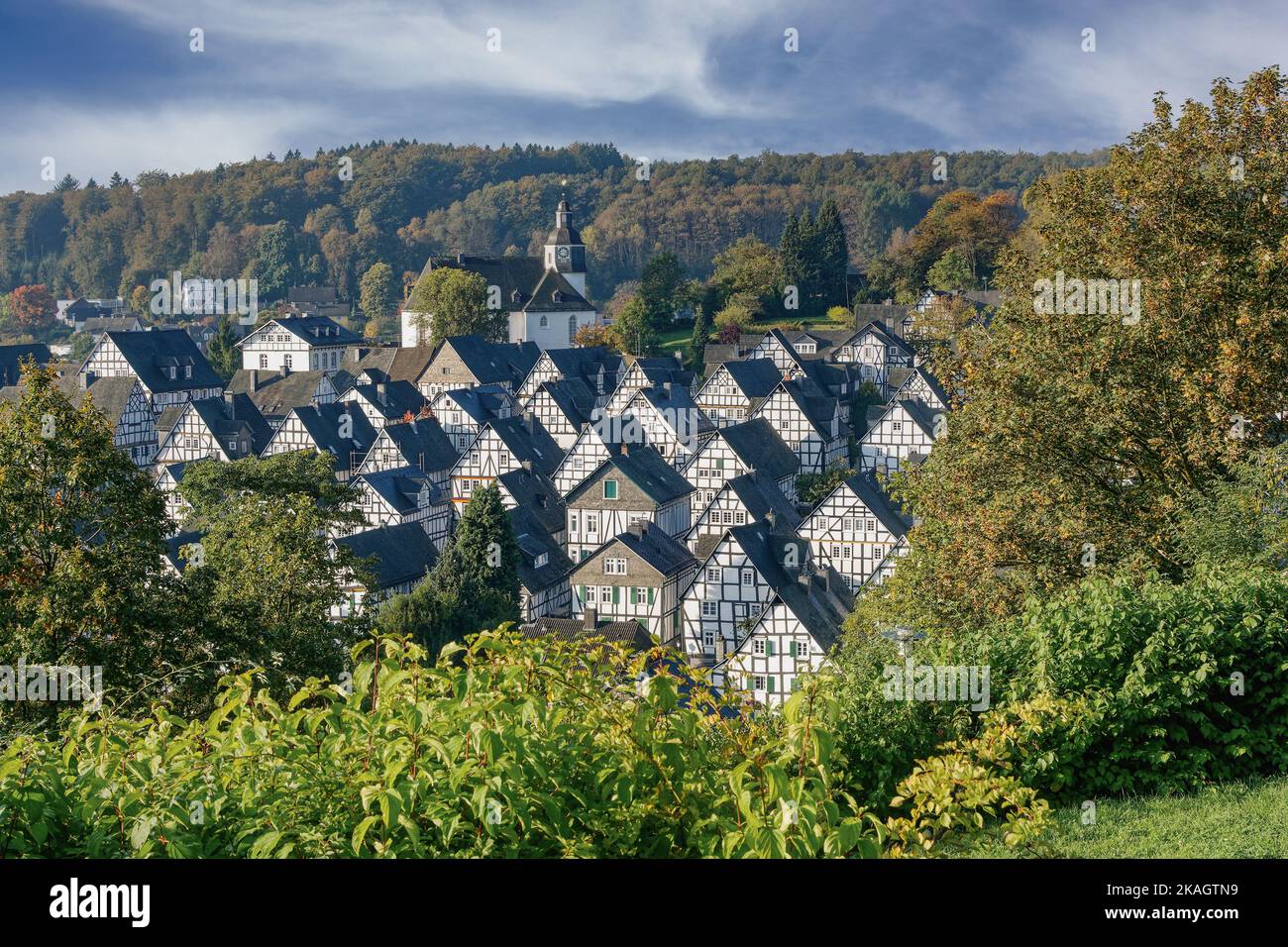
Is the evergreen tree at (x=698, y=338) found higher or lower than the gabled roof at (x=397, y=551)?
higher

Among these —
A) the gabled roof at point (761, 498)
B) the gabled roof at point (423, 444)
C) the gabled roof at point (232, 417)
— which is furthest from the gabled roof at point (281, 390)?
the gabled roof at point (761, 498)

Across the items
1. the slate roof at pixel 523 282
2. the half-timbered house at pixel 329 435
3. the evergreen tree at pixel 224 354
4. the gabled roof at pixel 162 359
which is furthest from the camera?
the slate roof at pixel 523 282

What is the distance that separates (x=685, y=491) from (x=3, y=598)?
3893cm

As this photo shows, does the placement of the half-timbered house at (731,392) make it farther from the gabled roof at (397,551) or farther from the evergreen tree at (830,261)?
the gabled roof at (397,551)

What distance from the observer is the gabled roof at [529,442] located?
192 ft

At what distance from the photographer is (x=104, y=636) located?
15039mm

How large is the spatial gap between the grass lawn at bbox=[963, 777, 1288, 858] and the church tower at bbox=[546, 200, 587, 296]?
103 metres

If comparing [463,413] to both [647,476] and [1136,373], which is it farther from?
[1136,373]

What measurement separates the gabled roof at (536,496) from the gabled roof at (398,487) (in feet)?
10.8

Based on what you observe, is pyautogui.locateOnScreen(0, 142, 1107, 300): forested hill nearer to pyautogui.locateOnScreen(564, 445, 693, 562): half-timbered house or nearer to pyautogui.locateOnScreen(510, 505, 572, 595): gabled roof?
pyautogui.locateOnScreen(564, 445, 693, 562): half-timbered house

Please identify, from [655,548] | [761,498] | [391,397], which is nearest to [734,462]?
[761,498]
